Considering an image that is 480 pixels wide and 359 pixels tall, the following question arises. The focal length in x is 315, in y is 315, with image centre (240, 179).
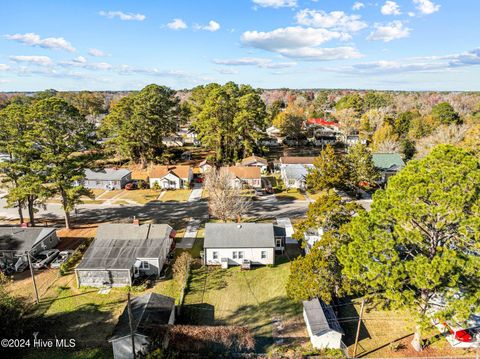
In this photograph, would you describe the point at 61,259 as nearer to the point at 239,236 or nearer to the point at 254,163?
the point at 239,236

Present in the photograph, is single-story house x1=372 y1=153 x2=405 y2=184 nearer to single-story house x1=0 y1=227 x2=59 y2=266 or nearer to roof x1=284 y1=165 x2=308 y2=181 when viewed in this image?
roof x1=284 y1=165 x2=308 y2=181

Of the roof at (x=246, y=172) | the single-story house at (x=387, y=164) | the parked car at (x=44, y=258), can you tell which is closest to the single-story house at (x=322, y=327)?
the parked car at (x=44, y=258)

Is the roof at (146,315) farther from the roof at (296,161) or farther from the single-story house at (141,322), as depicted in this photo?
the roof at (296,161)

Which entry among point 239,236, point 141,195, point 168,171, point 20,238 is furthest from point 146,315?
point 168,171

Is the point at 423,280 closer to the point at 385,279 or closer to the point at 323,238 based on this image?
the point at 385,279

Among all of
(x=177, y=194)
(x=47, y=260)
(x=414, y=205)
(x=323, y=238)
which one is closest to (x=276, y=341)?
(x=323, y=238)

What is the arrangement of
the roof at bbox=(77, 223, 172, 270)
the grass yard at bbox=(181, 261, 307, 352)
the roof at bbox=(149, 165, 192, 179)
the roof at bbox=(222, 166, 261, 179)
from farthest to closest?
the roof at bbox=(149, 165, 192, 179) → the roof at bbox=(222, 166, 261, 179) → the roof at bbox=(77, 223, 172, 270) → the grass yard at bbox=(181, 261, 307, 352)

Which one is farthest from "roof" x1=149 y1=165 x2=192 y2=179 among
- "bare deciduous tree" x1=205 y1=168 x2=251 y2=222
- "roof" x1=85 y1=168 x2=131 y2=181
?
"bare deciduous tree" x1=205 y1=168 x2=251 y2=222
